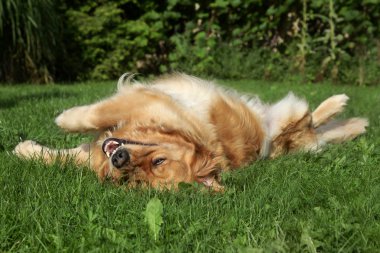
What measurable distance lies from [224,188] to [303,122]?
1.54 metres

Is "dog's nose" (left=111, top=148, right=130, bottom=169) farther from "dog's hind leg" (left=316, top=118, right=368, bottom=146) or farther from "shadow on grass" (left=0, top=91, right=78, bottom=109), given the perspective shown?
"shadow on grass" (left=0, top=91, right=78, bottom=109)

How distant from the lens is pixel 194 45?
10508 millimetres

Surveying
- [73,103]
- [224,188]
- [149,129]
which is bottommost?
[73,103]

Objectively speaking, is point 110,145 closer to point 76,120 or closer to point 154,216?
point 76,120

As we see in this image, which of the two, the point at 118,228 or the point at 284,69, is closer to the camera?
the point at 118,228

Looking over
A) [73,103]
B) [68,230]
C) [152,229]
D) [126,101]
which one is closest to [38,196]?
[68,230]

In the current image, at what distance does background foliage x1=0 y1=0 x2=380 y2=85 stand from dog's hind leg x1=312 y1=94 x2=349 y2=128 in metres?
5.48

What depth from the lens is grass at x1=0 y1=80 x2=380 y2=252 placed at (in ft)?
6.68

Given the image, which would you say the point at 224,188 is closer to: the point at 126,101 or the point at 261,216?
the point at 261,216

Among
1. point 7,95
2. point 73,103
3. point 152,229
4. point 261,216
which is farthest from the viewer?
point 7,95

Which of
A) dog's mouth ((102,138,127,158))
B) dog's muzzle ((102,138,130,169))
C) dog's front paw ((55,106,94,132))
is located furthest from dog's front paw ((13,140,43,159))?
dog's muzzle ((102,138,130,169))

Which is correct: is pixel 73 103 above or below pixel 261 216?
below

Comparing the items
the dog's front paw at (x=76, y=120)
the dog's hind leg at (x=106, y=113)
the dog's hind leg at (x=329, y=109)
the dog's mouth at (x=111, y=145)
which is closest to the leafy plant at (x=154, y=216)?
the dog's mouth at (x=111, y=145)

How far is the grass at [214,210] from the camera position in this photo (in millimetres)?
2037
